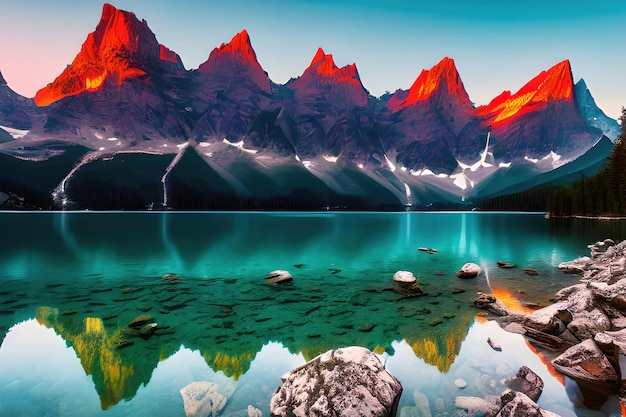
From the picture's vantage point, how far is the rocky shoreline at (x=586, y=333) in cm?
945

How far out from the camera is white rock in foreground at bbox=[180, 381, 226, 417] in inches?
342

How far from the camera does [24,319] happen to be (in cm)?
1689

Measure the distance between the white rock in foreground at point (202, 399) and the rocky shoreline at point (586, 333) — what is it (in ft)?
35.0

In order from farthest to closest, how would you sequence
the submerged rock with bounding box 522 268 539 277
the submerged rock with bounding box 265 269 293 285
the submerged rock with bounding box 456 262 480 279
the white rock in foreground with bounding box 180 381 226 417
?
the submerged rock with bounding box 522 268 539 277, the submerged rock with bounding box 456 262 480 279, the submerged rock with bounding box 265 269 293 285, the white rock in foreground with bounding box 180 381 226 417

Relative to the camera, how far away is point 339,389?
831 cm

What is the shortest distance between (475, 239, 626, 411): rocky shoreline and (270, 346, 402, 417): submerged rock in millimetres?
5944

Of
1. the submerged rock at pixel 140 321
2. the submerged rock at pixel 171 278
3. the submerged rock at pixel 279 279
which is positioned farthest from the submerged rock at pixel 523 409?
the submerged rock at pixel 171 278

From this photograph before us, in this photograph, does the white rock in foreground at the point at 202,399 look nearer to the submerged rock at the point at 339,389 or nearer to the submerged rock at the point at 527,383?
the submerged rock at the point at 339,389

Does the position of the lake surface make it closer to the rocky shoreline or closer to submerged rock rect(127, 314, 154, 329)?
submerged rock rect(127, 314, 154, 329)

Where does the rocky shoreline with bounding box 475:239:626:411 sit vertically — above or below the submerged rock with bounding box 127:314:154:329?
above

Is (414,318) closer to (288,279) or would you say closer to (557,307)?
(557,307)

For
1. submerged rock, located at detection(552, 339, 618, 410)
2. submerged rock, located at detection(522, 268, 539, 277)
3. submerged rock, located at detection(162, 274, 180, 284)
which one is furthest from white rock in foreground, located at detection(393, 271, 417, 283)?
submerged rock, located at detection(162, 274, 180, 284)

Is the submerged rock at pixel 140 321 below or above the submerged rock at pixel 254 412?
below

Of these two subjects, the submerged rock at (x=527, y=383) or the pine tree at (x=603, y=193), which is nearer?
the submerged rock at (x=527, y=383)
